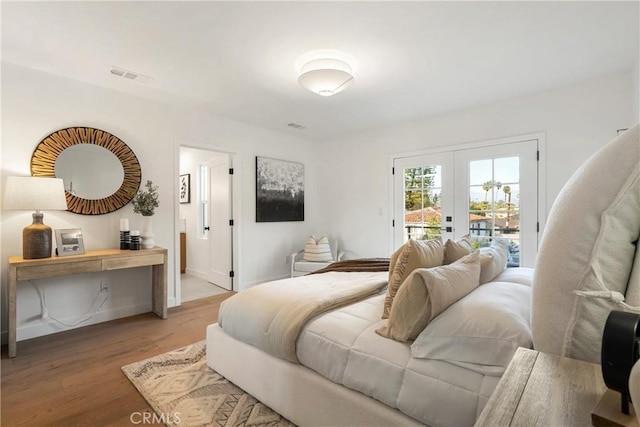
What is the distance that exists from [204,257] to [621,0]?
18.0 ft

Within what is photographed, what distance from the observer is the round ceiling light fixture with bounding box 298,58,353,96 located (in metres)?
2.47

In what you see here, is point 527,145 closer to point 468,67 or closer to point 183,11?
point 468,67

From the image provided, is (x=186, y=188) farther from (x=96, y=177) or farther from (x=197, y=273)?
(x=96, y=177)

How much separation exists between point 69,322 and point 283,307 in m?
2.63

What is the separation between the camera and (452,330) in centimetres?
121

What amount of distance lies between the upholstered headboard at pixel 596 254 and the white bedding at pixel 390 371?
0.35m

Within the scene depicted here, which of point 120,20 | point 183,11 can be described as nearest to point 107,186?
point 120,20

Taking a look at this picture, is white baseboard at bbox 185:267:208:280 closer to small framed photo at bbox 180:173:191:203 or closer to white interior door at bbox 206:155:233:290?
white interior door at bbox 206:155:233:290

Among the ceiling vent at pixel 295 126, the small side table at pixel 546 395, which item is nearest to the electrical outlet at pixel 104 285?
the ceiling vent at pixel 295 126

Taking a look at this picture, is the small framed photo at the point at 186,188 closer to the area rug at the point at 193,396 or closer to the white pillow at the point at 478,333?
the area rug at the point at 193,396

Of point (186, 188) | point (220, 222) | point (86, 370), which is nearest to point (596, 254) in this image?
point (86, 370)

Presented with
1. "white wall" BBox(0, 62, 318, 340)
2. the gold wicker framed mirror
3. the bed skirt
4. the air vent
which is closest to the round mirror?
the gold wicker framed mirror

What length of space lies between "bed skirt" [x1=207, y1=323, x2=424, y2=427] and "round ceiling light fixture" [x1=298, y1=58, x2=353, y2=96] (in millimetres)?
2048

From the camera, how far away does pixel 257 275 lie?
15.4 ft
